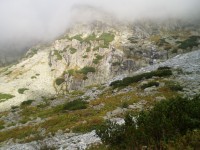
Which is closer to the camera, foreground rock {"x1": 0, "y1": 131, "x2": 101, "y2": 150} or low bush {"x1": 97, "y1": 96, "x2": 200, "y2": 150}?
low bush {"x1": 97, "y1": 96, "x2": 200, "y2": 150}

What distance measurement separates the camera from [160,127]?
560 inches

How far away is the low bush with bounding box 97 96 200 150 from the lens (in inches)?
551

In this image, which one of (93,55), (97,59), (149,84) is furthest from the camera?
(93,55)

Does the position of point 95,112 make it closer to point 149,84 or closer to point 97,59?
point 149,84

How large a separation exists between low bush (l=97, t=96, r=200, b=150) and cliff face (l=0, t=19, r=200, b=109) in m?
84.0

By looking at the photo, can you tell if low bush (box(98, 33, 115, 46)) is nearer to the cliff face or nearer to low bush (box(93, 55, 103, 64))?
the cliff face

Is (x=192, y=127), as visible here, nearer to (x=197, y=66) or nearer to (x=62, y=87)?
(x=197, y=66)

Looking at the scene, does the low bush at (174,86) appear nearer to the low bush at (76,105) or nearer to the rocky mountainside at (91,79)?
the rocky mountainside at (91,79)

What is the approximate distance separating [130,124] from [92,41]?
4691 inches

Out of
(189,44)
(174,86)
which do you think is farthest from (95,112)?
(189,44)

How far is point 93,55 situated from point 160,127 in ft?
367

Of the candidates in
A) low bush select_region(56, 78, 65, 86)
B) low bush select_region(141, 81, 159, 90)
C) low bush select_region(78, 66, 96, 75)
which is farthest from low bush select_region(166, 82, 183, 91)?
low bush select_region(56, 78, 65, 86)

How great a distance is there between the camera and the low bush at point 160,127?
45.9 feet

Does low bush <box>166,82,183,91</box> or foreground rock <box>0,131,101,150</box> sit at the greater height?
low bush <box>166,82,183,91</box>
